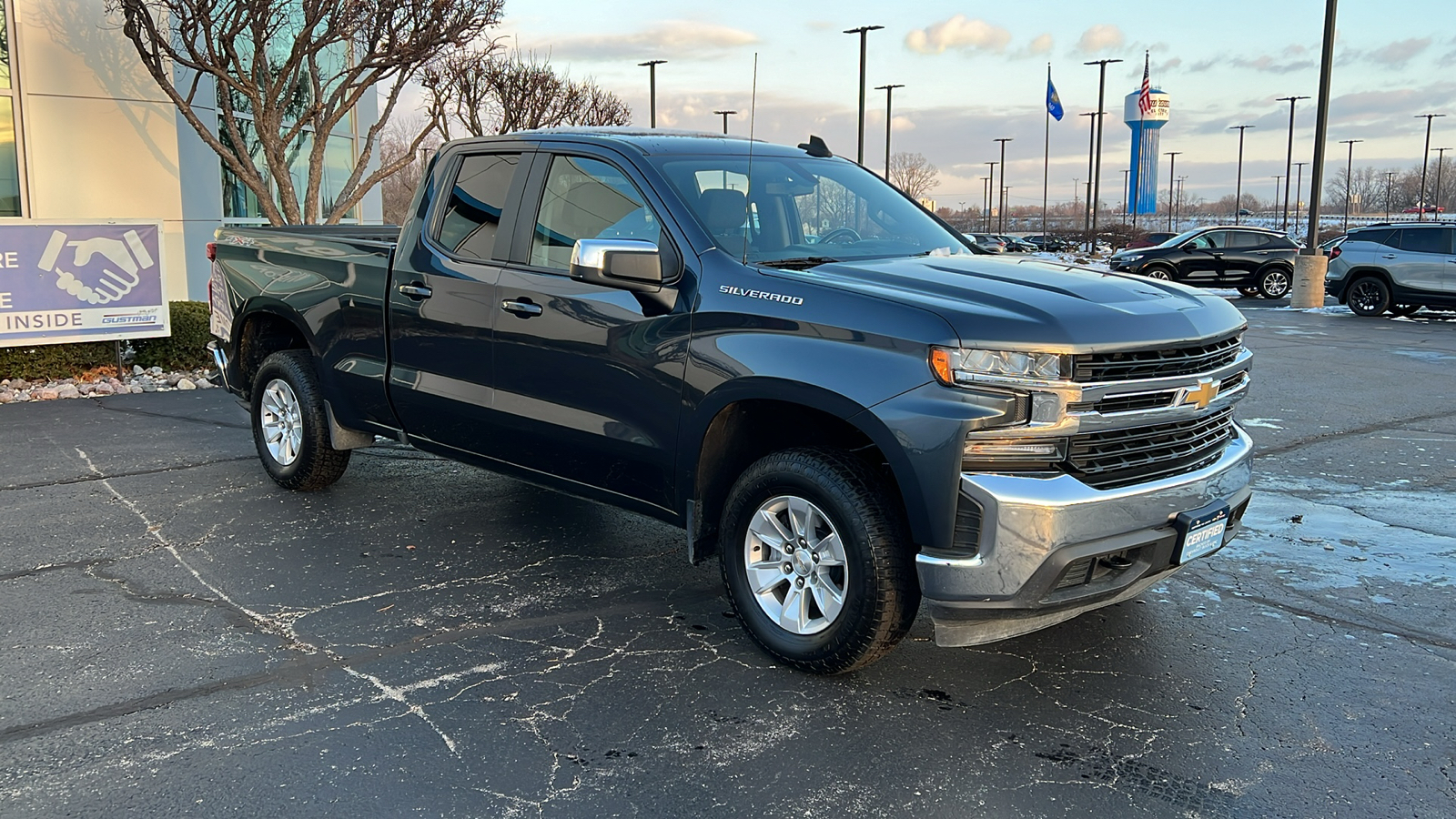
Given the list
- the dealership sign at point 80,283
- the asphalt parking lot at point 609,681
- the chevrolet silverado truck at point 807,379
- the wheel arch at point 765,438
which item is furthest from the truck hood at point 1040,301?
the dealership sign at point 80,283

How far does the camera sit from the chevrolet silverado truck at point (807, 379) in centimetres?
369

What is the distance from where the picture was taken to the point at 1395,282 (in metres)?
20.0

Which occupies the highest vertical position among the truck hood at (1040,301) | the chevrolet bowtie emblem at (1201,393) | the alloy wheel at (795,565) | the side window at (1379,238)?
the side window at (1379,238)

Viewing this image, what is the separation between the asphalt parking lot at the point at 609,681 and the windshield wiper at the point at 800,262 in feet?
4.92

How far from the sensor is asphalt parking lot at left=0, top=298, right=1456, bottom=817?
3432mm

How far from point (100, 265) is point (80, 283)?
25 centimetres

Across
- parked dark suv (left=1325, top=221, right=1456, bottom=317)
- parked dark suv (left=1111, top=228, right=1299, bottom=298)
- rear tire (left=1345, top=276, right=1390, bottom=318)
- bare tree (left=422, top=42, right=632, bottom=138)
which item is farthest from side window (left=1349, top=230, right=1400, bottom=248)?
bare tree (left=422, top=42, right=632, bottom=138)

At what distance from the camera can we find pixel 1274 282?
84.7 feet

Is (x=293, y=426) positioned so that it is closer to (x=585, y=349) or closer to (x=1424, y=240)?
(x=585, y=349)

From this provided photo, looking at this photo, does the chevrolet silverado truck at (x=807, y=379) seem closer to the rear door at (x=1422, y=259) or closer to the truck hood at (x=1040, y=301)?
the truck hood at (x=1040, y=301)

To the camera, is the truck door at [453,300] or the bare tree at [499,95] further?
the bare tree at [499,95]

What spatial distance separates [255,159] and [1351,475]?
16534 millimetres

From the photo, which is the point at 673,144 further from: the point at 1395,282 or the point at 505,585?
the point at 1395,282

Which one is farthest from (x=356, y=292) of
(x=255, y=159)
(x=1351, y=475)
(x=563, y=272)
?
(x=255, y=159)
